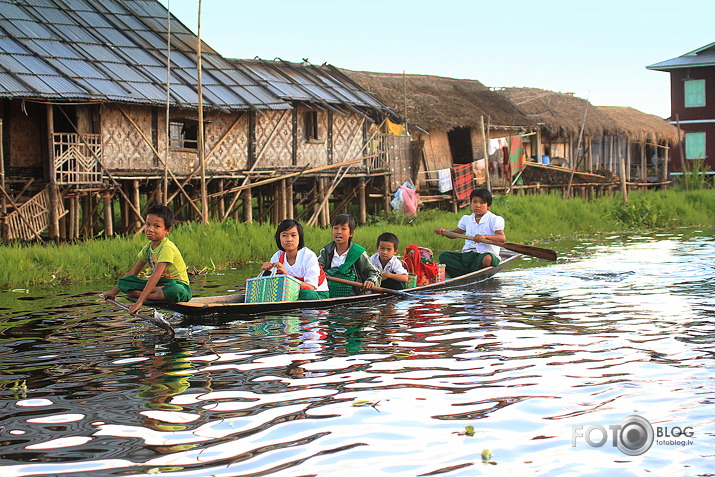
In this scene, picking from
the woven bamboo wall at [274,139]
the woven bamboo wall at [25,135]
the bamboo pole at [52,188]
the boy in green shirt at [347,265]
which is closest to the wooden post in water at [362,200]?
the woven bamboo wall at [274,139]

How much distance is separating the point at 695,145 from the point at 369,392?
106 feet

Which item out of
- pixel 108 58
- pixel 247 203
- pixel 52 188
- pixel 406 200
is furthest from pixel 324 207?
pixel 52 188

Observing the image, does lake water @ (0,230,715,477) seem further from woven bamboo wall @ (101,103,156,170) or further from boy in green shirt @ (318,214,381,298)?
woven bamboo wall @ (101,103,156,170)

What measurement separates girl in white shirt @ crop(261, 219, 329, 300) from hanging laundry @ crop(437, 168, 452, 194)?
54.5 ft

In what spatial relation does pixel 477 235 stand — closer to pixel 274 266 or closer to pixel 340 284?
pixel 340 284

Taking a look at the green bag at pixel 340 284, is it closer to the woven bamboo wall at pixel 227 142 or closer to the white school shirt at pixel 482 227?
the white school shirt at pixel 482 227

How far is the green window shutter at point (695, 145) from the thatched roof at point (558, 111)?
396cm

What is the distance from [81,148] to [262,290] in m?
9.71

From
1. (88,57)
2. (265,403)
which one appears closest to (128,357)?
(265,403)

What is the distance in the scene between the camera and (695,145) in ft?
114

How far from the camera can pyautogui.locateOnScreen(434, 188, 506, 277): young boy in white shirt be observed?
11.3 meters

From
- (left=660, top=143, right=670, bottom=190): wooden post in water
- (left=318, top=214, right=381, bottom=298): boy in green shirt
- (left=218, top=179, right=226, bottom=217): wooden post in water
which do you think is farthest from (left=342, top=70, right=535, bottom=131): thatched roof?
(left=318, top=214, right=381, bottom=298): boy in green shirt

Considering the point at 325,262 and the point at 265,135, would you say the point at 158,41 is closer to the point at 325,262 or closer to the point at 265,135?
the point at 265,135

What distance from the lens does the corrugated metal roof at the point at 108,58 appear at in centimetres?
1641
